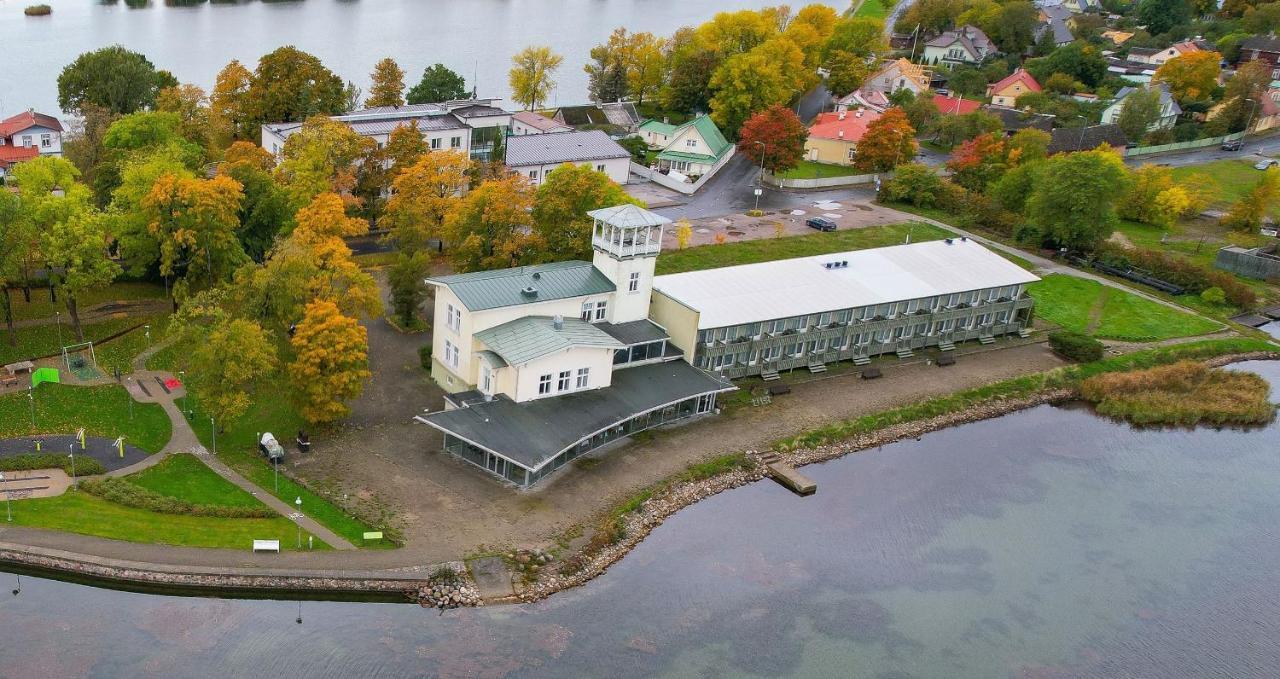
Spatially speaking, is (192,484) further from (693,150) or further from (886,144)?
(886,144)

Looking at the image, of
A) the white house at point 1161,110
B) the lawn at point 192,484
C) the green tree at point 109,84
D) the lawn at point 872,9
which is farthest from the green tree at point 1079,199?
the lawn at point 872,9

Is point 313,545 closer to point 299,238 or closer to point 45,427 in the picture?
point 45,427

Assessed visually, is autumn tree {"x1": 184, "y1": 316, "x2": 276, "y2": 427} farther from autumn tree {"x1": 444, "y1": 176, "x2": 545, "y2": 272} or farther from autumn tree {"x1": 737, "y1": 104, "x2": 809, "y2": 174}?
autumn tree {"x1": 737, "y1": 104, "x2": 809, "y2": 174}

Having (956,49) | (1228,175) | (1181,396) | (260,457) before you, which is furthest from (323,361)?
(956,49)

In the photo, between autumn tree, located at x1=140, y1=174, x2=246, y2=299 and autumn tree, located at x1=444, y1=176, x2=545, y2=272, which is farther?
autumn tree, located at x1=444, y1=176, x2=545, y2=272

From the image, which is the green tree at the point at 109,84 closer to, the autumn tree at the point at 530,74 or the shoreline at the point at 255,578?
the autumn tree at the point at 530,74

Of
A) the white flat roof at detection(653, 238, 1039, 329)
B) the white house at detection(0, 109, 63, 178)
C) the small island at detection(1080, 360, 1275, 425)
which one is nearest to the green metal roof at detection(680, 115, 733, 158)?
the white flat roof at detection(653, 238, 1039, 329)

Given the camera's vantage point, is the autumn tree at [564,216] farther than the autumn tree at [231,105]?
No
